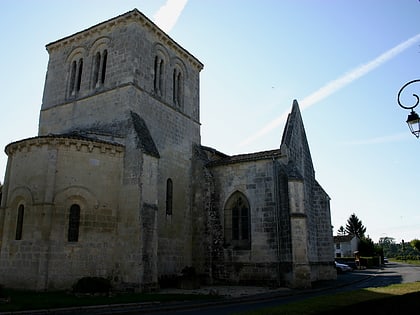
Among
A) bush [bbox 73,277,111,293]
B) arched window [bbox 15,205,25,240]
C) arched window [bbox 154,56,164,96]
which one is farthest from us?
arched window [bbox 154,56,164,96]

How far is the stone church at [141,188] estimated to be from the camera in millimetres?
16500

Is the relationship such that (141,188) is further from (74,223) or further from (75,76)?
(75,76)

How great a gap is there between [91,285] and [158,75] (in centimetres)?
1328

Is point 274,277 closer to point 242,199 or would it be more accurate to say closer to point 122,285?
point 242,199

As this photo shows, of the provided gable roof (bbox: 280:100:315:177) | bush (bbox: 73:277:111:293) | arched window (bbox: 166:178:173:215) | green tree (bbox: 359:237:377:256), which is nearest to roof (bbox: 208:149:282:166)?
gable roof (bbox: 280:100:315:177)

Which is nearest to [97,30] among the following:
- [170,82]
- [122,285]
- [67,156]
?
[170,82]

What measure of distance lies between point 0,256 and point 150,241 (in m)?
6.78

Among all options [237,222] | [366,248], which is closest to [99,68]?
[237,222]

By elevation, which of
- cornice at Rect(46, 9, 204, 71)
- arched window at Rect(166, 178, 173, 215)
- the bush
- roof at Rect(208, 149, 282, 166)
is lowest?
the bush

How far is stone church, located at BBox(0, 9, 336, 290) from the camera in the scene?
650 inches

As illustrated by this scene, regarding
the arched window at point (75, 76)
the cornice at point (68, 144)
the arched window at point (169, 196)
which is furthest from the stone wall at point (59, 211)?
the arched window at point (75, 76)

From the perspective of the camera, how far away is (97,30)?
22734mm

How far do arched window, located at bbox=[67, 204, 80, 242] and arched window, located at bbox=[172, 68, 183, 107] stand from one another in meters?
10.3

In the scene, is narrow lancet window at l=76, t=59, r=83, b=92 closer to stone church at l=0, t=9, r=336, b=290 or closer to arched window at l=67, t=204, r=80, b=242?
stone church at l=0, t=9, r=336, b=290
